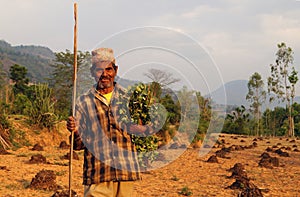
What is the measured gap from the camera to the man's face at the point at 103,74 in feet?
9.75

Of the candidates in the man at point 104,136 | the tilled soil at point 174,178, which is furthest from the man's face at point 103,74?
the tilled soil at point 174,178

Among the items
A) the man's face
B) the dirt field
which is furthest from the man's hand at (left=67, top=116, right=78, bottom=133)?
the dirt field

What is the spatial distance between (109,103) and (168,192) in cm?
435

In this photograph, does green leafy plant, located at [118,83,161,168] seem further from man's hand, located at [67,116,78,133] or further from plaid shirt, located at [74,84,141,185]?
man's hand, located at [67,116,78,133]

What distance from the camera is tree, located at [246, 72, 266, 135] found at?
3703 cm

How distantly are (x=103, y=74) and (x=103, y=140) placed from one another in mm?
492

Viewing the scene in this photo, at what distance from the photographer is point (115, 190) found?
3000mm

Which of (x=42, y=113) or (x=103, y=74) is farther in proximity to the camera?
(x=42, y=113)

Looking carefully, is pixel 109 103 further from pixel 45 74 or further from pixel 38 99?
pixel 45 74

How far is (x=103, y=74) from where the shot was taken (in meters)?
2.97

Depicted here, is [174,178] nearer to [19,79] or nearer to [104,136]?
[104,136]

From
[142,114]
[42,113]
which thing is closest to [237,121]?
[42,113]

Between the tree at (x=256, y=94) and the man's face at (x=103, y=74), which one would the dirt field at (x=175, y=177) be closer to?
the man's face at (x=103, y=74)

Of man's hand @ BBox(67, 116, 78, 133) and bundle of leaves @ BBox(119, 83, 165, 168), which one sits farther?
bundle of leaves @ BBox(119, 83, 165, 168)
